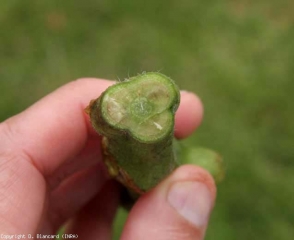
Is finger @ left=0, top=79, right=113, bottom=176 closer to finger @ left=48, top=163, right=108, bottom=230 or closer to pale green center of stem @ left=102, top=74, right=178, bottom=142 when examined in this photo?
finger @ left=48, top=163, right=108, bottom=230

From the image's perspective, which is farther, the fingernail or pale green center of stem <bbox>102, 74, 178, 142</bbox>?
the fingernail

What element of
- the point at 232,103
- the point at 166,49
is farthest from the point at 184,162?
the point at 166,49

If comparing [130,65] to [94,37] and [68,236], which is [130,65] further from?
[68,236]

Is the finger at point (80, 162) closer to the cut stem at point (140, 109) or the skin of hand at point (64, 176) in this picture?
the skin of hand at point (64, 176)

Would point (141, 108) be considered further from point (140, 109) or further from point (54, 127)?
point (54, 127)

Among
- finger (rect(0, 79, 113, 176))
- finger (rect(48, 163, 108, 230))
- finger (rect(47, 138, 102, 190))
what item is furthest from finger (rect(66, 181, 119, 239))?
finger (rect(0, 79, 113, 176))

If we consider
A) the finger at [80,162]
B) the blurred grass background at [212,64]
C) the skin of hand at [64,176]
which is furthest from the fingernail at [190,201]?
the blurred grass background at [212,64]
